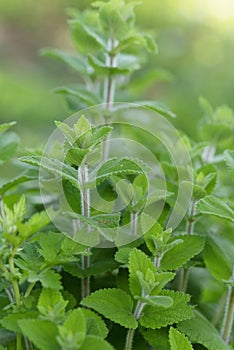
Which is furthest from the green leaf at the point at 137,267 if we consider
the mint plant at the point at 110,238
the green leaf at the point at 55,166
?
the green leaf at the point at 55,166

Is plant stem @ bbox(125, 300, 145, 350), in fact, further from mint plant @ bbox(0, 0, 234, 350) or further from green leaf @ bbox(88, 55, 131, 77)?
green leaf @ bbox(88, 55, 131, 77)

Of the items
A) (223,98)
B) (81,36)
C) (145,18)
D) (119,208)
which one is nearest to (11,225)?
(119,208)

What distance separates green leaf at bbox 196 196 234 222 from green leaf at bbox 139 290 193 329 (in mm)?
102

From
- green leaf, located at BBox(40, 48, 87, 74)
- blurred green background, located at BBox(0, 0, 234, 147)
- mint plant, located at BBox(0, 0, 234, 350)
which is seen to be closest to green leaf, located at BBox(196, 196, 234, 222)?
mint plant, located at BBox(0, 0, 234, 350)

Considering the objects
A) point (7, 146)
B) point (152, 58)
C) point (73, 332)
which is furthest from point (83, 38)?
point (152, 58)

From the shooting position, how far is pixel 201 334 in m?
0.74

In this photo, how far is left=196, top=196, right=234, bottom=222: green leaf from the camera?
0.70 m

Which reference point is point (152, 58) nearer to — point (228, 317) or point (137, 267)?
point (228, 317)

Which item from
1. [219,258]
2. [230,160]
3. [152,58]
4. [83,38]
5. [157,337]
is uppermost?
[152,58]

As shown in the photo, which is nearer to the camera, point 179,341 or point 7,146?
point 179,341

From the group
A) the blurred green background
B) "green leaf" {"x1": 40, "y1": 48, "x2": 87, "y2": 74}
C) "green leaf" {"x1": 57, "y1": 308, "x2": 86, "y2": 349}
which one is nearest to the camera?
"green leaf" {"x1": 57, "y1": 308, "x2": 86, "y2": 349}

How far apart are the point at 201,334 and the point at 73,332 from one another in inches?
9.4

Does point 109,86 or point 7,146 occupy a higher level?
point 109,86

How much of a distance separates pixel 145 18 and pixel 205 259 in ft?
13.9
